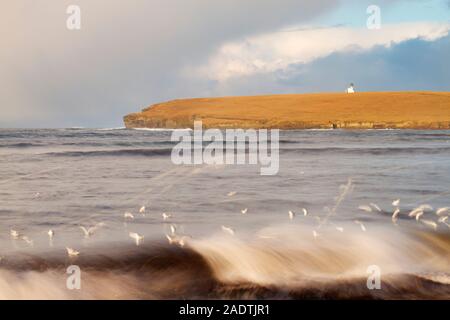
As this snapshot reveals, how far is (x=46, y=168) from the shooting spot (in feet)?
56.5

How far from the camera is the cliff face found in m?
67.4

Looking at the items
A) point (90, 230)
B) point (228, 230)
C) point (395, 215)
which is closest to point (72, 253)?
point (90, 230)

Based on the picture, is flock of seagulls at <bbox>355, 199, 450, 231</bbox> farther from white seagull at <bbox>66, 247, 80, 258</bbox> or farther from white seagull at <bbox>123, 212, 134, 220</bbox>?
white seagull at <bbox>66, 247, 80, 258</bbox>

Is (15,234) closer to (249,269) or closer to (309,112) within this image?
(249,269)

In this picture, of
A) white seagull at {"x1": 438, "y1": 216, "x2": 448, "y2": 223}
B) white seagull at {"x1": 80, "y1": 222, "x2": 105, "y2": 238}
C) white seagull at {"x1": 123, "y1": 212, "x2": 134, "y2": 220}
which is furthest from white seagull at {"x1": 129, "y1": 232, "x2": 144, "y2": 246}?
white seagull at {"x1": 438, "y1": 216, "x2": 448, "y2": 223}

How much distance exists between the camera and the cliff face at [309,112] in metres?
67.4

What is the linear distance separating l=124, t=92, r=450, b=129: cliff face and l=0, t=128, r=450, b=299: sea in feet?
177

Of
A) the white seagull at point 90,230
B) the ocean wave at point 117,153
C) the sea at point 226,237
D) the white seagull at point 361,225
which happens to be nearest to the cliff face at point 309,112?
the ocean wave at point 117,153

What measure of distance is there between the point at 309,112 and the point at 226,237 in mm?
69878

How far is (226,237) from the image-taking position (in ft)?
25.1

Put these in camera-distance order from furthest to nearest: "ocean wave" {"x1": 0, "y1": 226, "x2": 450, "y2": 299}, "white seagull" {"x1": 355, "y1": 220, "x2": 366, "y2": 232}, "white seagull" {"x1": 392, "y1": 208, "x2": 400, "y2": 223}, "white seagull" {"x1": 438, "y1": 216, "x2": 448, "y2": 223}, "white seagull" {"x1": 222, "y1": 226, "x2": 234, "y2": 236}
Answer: "white seagull" {"x1": 392, "y1": 208, "x2": 400, "y2": 223}, "white seagull" {"x1": 438, "y1": 216, "x2": 448, "y2": 223}, "white seagull" {"x1": 355, "y1": 220, "x2": 366, "y2": 232}, "white seagull" {"x1": 222, "y1": 226, "x2": 234, "y2": 236}, "ocean wave" {"x1": 0, "y1": 226, "x2": 450, "y2": 299}

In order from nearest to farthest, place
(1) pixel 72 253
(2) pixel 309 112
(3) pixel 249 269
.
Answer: (3) pixel 249 269 → (1) pixel 72 253 → (2) pixel 309 112

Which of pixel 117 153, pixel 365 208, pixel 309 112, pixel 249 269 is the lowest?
pixel 249 269
